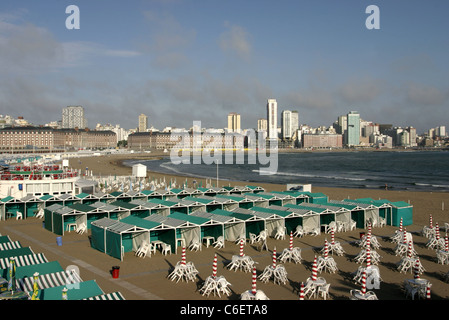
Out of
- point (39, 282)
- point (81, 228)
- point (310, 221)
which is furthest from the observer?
point (81, 228)

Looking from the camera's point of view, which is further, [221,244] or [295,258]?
[221,244]

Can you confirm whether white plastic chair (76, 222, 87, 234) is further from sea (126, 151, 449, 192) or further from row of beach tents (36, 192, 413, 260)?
sea (126, 151, 449, 192)

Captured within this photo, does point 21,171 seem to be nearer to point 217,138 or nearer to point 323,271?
point 323,271

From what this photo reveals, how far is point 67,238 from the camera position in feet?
58.8

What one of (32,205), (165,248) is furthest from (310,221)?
(32,205)

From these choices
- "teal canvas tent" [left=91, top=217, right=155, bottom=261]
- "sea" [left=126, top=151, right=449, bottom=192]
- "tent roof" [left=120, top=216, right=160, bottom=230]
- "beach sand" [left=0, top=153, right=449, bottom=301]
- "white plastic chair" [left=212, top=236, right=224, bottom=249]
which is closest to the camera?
"beach sand" [left=0, top=153, right=449, bottom=301]

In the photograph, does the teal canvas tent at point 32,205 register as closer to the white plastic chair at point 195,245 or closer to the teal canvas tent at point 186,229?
the teal canvas tent at point 186,229

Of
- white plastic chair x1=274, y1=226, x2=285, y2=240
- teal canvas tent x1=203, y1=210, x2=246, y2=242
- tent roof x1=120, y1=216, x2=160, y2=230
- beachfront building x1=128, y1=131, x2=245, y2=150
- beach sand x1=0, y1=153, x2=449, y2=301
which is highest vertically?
beachfront building x1=128, y1=131, x2=245, y2=150

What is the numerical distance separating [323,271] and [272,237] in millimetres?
5170

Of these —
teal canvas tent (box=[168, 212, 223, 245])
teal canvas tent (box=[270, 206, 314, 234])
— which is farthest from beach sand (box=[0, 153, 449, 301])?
teal canvas tent (box=[270, 206, 314, 234])

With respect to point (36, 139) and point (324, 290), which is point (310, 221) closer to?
point (324, 290)

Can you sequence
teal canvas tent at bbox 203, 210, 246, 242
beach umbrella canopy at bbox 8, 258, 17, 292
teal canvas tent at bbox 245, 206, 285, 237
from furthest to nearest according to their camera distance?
1. teal canvas tent at bbox 245, 206, 285, 237
2. teal canvas tent at bbox 203, 210, 246, 242
3. beach umbrella canopy at bbox 8, 258, 17, 292

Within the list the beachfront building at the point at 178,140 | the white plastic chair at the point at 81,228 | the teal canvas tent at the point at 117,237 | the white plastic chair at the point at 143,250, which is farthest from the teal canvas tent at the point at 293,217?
the beachfront building at the point at 178,140
